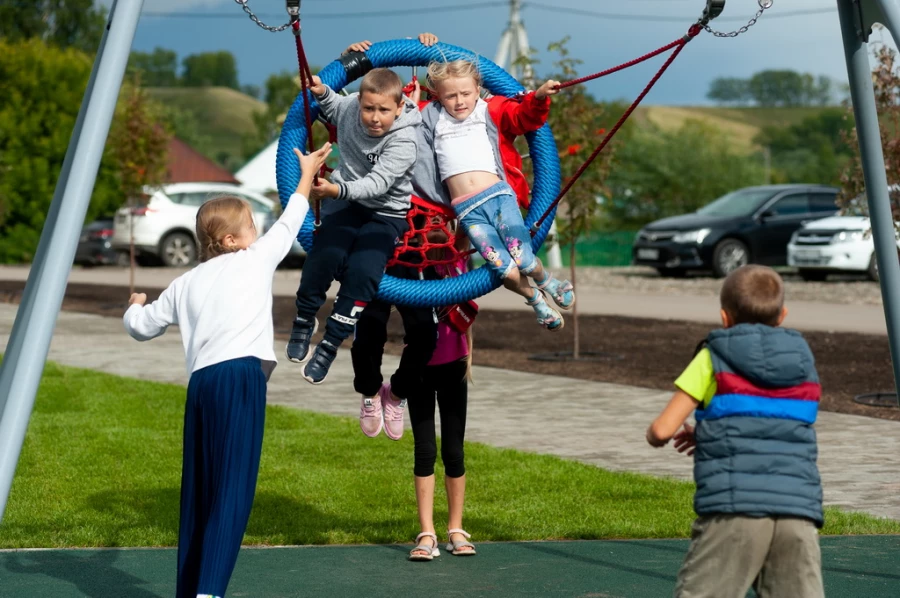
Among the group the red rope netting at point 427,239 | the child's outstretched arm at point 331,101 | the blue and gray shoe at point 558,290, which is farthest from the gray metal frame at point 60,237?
the blue and gray shoe at point 558,290

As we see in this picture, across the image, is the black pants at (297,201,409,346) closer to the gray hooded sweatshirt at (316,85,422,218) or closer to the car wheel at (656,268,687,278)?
the gray hooded sweatshirt at (316,85,422,218)

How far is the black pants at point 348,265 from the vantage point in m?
5.53

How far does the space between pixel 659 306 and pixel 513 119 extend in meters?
15.4

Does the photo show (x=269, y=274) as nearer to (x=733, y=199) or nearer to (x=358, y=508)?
(x=358, y=508)

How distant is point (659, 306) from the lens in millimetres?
20906

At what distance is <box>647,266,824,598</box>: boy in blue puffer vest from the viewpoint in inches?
154

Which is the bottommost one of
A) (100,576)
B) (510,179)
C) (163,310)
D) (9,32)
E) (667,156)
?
(100,576)

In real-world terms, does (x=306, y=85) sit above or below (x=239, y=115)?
below

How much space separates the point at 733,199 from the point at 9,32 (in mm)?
49618

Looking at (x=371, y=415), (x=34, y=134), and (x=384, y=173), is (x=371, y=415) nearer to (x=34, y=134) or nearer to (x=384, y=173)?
(x=384, y=173)

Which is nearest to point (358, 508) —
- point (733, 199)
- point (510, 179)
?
point (510, 179)

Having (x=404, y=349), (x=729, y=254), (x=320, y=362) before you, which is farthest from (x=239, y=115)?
(x=320, y=362)

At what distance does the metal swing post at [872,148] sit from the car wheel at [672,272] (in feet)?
67.4

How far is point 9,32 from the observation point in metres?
65.6
